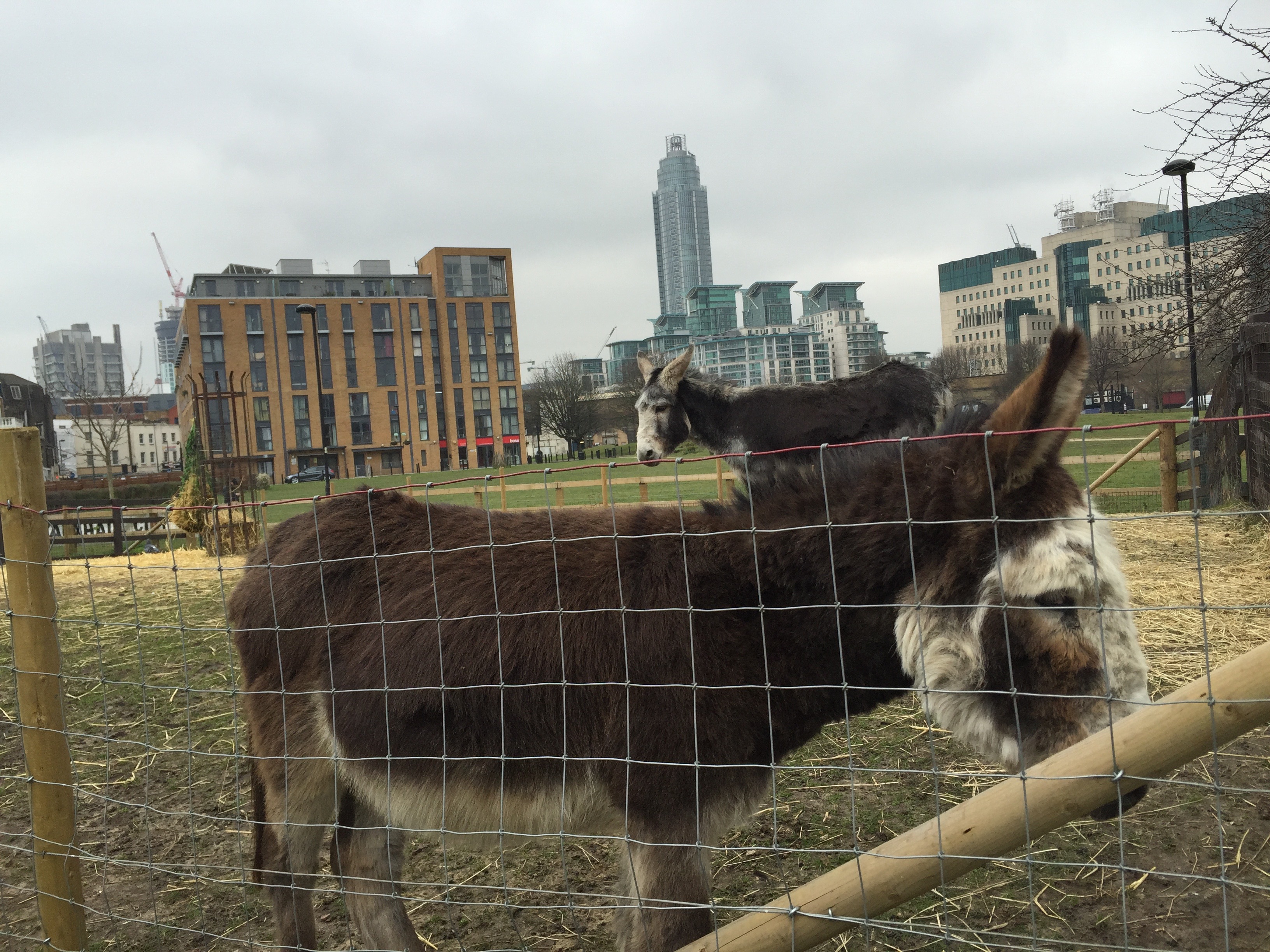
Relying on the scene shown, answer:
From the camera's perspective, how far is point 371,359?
8100 centimetres

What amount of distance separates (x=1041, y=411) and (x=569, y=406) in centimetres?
6750

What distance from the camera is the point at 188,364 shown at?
77.7 m

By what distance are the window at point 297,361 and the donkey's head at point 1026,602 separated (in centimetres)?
8258

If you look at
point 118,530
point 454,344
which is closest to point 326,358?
point 454,344

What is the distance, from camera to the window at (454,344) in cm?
8525

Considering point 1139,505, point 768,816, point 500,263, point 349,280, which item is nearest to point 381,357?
point 349,280

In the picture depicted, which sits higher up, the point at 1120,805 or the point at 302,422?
the point at 302,422

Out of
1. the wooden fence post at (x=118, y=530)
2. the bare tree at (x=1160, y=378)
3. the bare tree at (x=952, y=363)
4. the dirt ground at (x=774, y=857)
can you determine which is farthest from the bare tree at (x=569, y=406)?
the dirt ground at (x=774, y=857)

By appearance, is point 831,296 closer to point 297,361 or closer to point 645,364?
point 297,361

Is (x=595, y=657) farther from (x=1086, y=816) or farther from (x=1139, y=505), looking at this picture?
(x=1139, y=505)

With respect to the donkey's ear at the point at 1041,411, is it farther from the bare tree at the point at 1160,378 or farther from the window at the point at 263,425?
the window at the point at 263,425

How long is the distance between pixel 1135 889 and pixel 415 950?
9.46 feet

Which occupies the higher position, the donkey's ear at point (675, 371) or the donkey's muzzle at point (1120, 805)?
the donkey's ear at point (675, 371)

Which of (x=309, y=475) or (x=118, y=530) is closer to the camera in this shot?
(x=118, y=530)
